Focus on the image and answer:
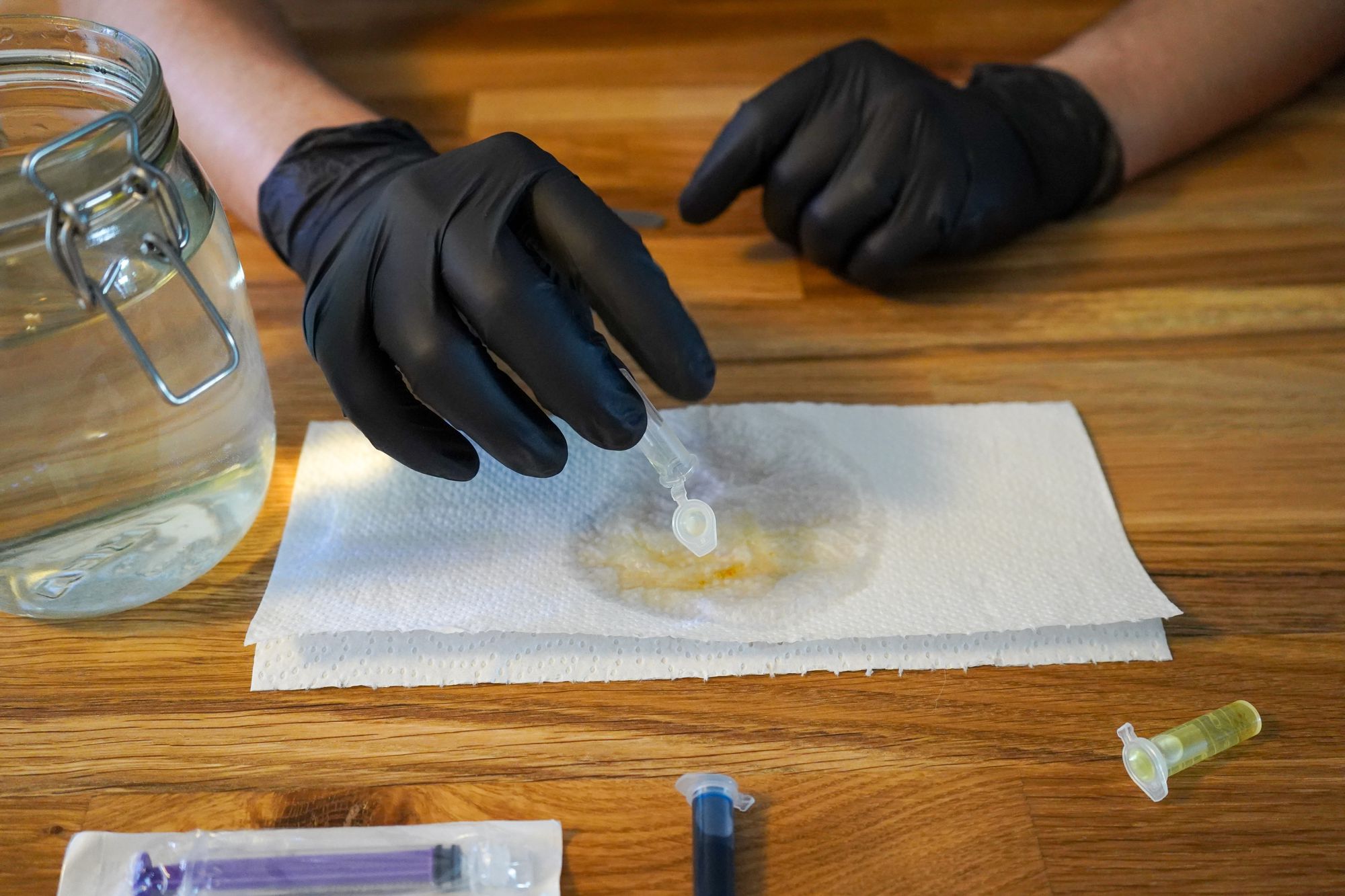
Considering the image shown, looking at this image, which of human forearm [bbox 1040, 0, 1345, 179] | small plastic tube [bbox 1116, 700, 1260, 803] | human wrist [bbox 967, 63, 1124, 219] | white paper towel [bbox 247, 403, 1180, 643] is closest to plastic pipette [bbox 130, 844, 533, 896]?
white paper towel [bbox 247, 403, 1180, 643]

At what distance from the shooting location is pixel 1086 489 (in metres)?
0.62

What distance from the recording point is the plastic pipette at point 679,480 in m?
0.56

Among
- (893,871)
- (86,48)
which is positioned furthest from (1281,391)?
(86,48)

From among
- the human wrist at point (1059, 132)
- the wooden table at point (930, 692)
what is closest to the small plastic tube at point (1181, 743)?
the wooden table at point (930, 692)

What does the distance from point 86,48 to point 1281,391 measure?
0.76 m

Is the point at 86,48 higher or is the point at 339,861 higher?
the point at 86,48

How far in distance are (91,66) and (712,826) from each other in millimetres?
486

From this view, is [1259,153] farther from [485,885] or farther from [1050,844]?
[485,885]

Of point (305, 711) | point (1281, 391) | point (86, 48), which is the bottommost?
point (305, 711)

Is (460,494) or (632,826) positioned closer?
(632,826)

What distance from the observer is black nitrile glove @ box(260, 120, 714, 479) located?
1.72ft

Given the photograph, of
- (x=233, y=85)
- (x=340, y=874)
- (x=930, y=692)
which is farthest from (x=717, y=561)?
(x=233, y=85)

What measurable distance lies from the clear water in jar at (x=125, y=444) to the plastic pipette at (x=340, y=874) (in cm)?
17

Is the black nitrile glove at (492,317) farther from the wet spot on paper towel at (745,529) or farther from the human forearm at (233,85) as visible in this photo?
the human forearm at (233,85)
